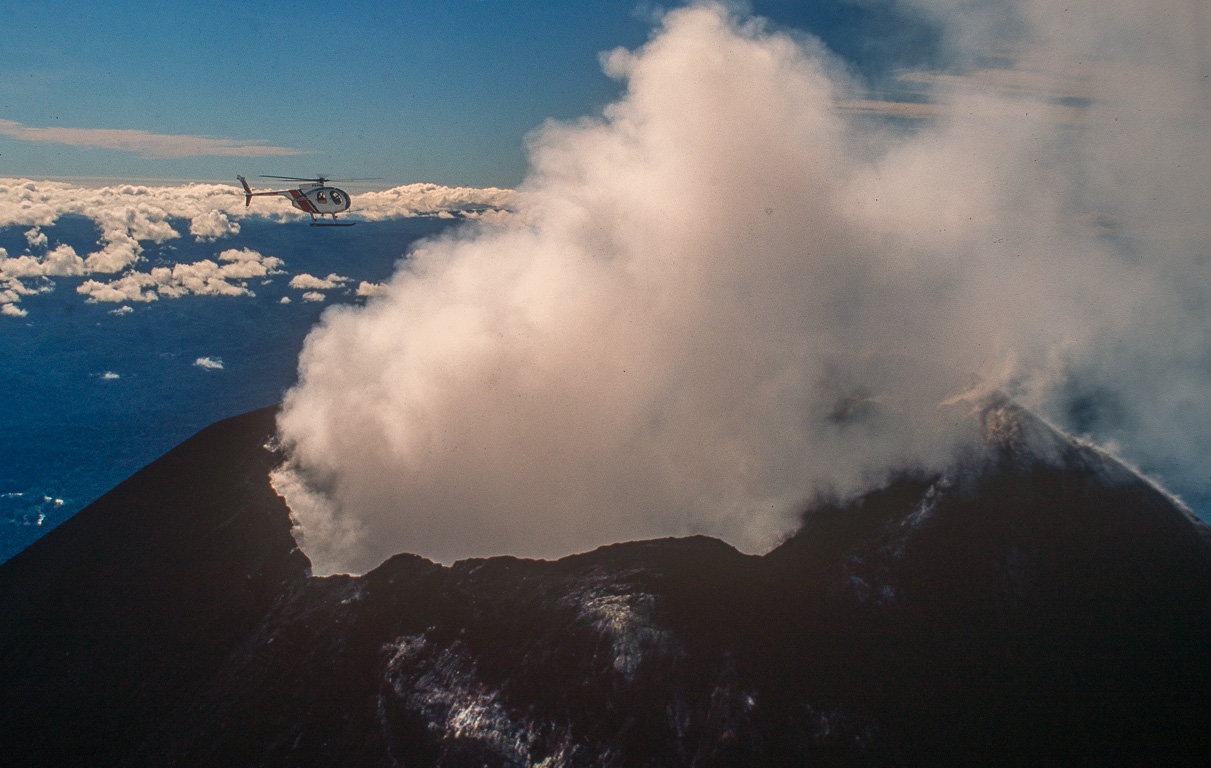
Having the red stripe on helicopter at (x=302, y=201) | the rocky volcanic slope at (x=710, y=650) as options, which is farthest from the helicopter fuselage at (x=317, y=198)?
the rocky volcanic slope at (x=710, y=650)

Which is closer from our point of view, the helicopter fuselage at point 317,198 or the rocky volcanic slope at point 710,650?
the rocky volcanic slope at point 710,650

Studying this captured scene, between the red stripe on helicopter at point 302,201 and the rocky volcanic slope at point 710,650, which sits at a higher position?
the red stripe on helicopter at point 302,201

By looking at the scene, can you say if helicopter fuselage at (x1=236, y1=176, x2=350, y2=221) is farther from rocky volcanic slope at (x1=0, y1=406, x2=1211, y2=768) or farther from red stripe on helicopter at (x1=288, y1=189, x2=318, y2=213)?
rocky volcanic slope at (x1=0, y1=406, x2=1211, y2=768)

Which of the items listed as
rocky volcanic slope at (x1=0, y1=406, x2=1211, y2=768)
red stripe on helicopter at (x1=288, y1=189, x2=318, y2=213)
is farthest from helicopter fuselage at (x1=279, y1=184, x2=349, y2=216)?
rocky volcanic slope at (x1=0, y1=406, x2=1211, y2=768)

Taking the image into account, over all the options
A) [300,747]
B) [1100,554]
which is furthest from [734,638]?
[300,747]

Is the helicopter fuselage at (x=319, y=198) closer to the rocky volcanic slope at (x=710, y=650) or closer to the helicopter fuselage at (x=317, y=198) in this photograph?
the helicopter fuselage at (x=317, y=198)

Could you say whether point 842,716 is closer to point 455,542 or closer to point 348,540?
point 455,542
